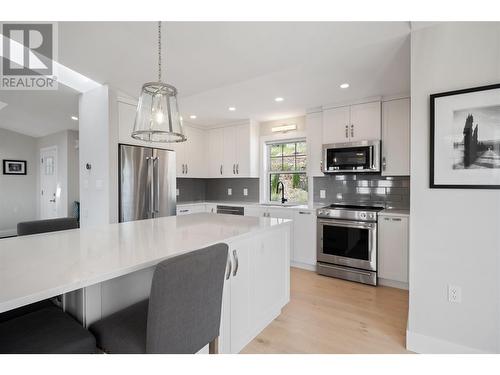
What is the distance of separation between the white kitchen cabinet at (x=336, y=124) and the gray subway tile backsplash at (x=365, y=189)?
62 cm

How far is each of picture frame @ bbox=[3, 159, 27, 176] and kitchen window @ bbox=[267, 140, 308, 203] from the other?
21.6 feet

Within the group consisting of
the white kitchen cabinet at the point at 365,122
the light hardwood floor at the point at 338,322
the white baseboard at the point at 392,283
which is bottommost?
the light hardwood floor at the point at 338,322

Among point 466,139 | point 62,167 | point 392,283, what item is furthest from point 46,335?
point 62,167

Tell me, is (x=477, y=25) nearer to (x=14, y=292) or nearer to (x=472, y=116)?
(x=472, y=116)

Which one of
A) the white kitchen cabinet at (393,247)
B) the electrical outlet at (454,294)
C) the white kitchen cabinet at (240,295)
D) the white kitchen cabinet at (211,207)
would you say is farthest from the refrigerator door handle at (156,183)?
the electrical outlet at (454,294)

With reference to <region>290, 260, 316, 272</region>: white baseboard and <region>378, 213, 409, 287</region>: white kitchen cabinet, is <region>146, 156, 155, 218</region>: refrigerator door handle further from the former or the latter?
<region>378, 213, 409, 287</region>: white kitchen cabinet

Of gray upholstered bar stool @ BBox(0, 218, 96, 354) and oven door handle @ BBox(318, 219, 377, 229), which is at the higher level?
oven door handle @ BBox(318, 219, 377, 229)

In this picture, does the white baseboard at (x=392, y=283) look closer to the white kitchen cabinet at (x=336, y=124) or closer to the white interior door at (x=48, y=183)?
the white kitchen cabinet at (x=336, y=124)

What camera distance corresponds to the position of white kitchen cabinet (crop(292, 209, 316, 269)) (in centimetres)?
353

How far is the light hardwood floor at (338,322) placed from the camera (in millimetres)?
1898

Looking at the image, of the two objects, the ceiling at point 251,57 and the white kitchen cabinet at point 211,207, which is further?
the white kitchen cabinet at point 211,207

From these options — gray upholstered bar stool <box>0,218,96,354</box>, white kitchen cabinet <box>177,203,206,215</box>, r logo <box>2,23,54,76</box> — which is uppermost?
r logo <box>2,23,54,76</box>

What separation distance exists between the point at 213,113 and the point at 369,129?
232cm

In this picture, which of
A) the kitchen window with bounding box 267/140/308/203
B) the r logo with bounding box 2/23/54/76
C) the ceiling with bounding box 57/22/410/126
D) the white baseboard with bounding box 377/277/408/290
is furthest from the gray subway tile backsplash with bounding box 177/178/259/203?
the r logo with bounding box 2/23/54/76
